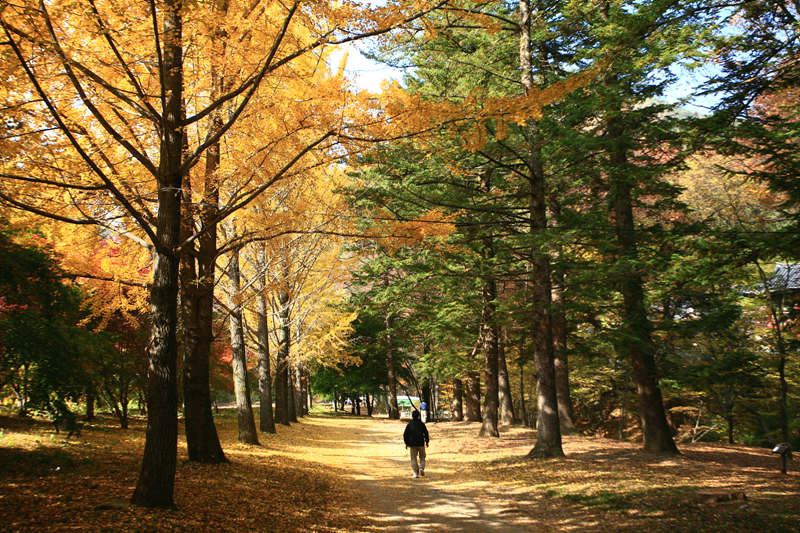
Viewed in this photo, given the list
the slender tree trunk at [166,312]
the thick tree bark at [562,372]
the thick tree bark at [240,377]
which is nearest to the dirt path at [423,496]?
→ the thick tree bark at [240,377]

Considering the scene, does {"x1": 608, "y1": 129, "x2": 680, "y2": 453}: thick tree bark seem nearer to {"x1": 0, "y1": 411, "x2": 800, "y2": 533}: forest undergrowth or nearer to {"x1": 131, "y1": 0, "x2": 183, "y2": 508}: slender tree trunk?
{"x1": 0, "y1": 411, "x2": 800, "y2": 533}: forest undergrowth

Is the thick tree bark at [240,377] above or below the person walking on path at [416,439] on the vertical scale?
above

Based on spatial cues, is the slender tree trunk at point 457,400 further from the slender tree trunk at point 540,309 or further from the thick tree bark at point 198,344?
the thick tree bark at point 198,344

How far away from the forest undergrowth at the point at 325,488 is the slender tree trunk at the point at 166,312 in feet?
1.13

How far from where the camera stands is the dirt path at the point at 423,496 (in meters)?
6.29

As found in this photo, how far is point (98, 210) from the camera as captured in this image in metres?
7.13

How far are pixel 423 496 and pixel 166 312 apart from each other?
17.9ft

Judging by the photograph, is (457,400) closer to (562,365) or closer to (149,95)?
(562,365)

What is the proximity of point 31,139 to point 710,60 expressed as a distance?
1021 cm

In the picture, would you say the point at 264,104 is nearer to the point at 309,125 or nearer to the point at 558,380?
the point at 309,125

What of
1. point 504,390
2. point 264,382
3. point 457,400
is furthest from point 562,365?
point 457,400

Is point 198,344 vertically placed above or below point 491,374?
above

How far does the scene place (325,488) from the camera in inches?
321

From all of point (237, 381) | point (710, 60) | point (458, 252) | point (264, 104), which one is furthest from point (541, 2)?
point (237, 381)
